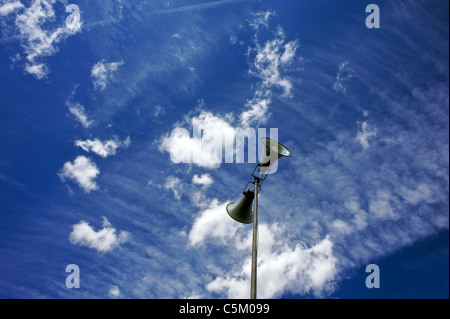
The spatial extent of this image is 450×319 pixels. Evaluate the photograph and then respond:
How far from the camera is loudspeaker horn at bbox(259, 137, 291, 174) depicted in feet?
17.4

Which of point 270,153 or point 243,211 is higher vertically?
point 270,153

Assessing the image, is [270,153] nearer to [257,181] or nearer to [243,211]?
[257,181]

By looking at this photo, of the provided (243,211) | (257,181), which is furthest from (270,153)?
(243,211)

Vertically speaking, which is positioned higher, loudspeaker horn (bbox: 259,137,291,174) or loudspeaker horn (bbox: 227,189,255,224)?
loudspeaker horn (bbox: 259,137,291,174)

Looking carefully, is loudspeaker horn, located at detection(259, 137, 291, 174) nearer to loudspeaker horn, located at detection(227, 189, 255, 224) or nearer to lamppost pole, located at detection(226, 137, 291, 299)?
lamppost pole, located at detection(226, 137, 291, 299)

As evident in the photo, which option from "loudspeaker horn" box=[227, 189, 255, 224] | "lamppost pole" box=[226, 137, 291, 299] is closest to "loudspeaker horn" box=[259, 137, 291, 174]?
"lamppost pole" box=[226, 137, 291, 299]

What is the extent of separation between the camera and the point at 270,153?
5484mm

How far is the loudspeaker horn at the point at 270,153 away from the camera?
17.4 feet

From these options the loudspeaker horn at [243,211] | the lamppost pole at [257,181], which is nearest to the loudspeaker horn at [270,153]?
the lamppost pole at [257,181]

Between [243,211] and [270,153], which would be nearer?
[270,153]
